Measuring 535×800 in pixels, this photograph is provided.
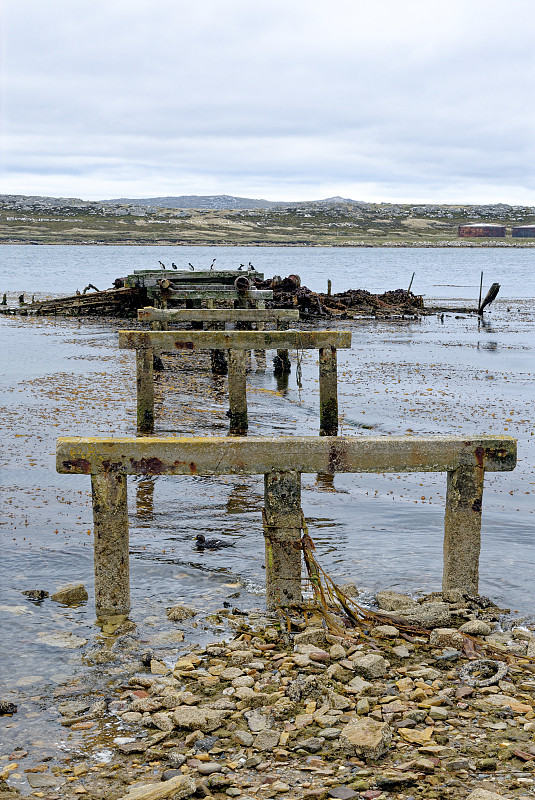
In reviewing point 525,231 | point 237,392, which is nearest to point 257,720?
point 237,392

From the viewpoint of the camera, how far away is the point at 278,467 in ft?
23.4

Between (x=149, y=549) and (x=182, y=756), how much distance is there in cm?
479

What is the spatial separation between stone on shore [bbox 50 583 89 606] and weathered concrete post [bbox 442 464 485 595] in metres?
3.51

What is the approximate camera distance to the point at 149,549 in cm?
981

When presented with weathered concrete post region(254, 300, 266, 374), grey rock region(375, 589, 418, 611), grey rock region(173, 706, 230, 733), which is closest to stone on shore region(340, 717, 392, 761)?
grey rock region(173, 706, 230, 733)

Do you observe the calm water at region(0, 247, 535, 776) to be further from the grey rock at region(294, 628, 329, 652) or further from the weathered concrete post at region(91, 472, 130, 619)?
the grey rock at region(294, 628, 329, 652)

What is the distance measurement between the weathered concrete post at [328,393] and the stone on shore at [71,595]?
25.6 ft

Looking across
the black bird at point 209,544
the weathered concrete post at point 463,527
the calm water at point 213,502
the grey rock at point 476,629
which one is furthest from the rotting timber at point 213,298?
the grey rock at point 476,629

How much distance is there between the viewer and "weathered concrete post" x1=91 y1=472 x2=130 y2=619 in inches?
286

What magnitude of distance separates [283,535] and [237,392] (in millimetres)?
8706

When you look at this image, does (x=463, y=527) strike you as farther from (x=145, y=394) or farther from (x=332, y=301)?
(x=332, y=301)

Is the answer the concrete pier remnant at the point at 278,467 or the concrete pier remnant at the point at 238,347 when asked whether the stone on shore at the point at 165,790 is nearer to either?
the concrete pier remnant at the point at 278,467

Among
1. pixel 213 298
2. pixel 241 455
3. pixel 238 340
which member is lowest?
pixel 241 455

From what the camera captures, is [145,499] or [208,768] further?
[145,499]
